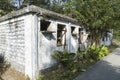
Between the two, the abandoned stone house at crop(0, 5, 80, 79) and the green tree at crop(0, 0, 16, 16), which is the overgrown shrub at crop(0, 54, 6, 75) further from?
the green tree at crop(0, 0, 16, 16)

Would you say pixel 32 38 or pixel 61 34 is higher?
pixel 61 34

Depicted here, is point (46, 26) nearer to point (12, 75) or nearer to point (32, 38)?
point (32, 38)

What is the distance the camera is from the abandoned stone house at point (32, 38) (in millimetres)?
9445

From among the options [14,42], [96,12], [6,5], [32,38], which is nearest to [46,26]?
[32,38]

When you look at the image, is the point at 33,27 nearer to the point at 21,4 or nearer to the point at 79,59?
the point at 79,59

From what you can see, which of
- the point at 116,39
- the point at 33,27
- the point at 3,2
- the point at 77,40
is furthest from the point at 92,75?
the point at 116,39

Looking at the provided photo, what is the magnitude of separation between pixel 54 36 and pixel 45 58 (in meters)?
1.69

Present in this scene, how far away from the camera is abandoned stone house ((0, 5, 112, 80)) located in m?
9.45

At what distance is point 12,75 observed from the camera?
10516 millimetres

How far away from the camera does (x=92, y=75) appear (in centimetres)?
1002

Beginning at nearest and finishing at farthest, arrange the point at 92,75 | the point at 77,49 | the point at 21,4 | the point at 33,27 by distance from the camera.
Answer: the point at 33,27
the point at 92,75
the point at 77,49
the point at 21,4

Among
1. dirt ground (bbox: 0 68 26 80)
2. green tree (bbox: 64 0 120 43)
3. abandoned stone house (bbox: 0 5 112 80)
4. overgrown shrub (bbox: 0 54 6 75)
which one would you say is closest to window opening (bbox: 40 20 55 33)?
abandoned stone house (bbox: 0 5 112 80)

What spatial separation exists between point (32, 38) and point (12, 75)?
9.16 ft

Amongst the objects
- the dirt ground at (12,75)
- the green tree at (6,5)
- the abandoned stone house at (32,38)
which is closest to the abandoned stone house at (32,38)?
the abandoned stone house at (32,38)
